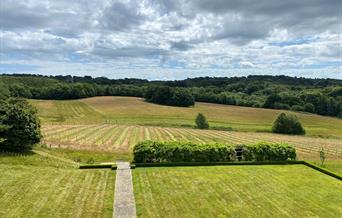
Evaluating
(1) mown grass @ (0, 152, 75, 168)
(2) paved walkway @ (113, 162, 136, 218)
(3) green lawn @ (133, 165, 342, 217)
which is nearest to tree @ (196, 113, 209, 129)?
(3) green lawn @ (133, 165, 342, 217)

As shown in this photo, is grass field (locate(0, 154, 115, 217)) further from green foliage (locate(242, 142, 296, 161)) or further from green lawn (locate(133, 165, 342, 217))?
green foliage (locate(242, 142, 296, 161))

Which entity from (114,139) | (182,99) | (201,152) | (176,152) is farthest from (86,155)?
(182,99)

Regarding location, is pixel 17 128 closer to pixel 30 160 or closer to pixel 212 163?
pixel 30 160

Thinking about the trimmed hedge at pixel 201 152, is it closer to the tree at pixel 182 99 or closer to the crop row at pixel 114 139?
the crop row at pixel 114 139

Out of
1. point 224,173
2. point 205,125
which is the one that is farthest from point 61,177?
point 205,125

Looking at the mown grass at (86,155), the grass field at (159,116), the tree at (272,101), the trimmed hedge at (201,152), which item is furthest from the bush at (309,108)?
the mown grass at (86,155)

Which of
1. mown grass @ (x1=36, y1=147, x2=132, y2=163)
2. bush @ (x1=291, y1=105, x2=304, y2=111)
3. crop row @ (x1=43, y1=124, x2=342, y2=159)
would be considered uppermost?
bush @ (x1=291, y1=105, x2=304, y2=111)

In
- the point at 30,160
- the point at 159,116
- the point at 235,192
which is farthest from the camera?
the point at 159,116

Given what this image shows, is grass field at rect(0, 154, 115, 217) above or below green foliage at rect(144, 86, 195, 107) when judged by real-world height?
below
